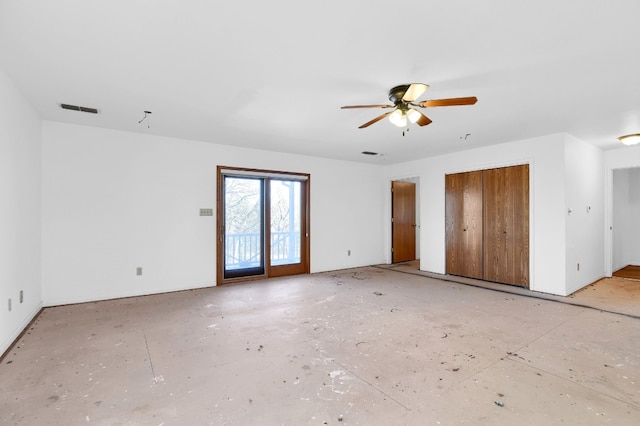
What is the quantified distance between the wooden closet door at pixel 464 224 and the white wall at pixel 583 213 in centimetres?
127

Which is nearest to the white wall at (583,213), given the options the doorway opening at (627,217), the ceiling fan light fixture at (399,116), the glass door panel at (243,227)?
the doorway opening at (627,217)

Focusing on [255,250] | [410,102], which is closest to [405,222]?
[255,250]

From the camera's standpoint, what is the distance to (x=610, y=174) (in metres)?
5.78

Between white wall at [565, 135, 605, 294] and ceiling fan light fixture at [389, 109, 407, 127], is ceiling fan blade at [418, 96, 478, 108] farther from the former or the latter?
white wall at [565, 135, 605, 294]

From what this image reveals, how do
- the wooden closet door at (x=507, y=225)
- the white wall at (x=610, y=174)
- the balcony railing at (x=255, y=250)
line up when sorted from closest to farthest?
the wooden closet door at (x=507, y=225) < the white wall at (x=610, y=174) < the balcony railing at (x=255, y=250)

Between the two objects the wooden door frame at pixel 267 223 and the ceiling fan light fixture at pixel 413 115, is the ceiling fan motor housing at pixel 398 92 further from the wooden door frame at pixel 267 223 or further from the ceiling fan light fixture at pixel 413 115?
the wooden door frame at pixel 267 223

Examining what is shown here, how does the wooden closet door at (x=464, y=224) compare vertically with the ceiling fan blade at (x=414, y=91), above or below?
below

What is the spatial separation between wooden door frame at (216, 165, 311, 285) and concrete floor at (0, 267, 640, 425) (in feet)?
4.13

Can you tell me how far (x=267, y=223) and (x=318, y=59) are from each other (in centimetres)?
379

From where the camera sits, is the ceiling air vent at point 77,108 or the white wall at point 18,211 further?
the ceiling air vent at point 77,108

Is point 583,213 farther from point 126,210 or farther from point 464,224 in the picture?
point 126,210

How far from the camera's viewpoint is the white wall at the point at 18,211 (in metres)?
2.73

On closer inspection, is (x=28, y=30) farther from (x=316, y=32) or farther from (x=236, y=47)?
(x=316, y=32)

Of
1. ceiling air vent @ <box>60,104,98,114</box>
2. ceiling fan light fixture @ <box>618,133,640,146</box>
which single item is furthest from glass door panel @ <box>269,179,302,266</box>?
ceiling fan light fixture @ <box>618,133,640,146</box>
